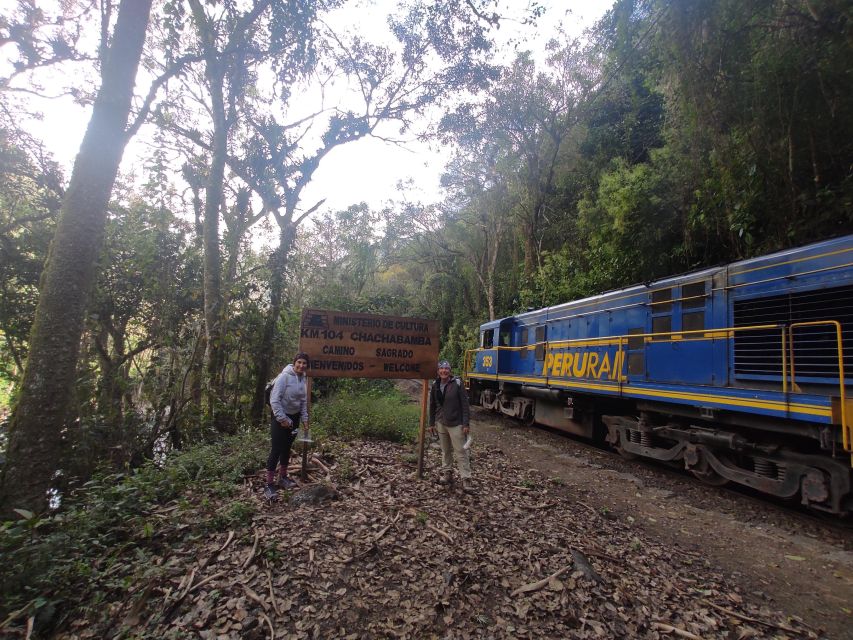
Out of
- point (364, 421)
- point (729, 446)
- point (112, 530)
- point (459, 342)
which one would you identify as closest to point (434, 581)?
point (112, 530)

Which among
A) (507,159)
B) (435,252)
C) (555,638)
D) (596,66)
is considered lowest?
(555,638)

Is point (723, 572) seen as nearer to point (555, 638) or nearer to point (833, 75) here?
point (555, 638)

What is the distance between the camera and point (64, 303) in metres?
4.22

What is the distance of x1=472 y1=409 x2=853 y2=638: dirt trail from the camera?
3480mm

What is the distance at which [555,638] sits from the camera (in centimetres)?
277

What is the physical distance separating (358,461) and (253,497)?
1.69 m

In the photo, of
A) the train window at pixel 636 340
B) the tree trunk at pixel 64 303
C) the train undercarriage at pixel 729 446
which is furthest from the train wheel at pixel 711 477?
the tree trunk at pixel 64 303

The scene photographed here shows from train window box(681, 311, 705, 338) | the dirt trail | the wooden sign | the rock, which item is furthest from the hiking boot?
train window box(681, 311, 705, 338)

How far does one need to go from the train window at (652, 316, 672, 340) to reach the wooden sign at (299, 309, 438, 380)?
13.0ft

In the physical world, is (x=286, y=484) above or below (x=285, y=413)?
below

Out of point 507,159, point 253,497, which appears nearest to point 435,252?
point 507,159

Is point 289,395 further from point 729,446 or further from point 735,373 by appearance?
point 735,373

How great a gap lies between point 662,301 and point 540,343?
359 centimetres

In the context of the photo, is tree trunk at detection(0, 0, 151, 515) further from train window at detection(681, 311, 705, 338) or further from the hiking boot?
train window at detection(681, 311, 705, 338)
